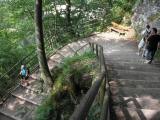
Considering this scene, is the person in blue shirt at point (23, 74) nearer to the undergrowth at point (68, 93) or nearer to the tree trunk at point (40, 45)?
the tree trunk at point (40, 45)

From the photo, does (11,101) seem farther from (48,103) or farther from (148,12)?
(148,12)

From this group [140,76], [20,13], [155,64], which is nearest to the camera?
[140,76]

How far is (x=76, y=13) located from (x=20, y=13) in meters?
4.52

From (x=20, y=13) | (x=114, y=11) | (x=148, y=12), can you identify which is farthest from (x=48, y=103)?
(x=114, y=11)

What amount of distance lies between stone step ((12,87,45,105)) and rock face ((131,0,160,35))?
24.4 feet

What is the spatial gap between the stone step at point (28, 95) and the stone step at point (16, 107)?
216mm

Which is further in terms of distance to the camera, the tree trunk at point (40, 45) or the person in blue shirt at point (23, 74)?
the person in blue shirt at point (23, 74)

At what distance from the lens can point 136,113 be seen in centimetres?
521

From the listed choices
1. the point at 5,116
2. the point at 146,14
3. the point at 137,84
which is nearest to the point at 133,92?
the point at 137,84

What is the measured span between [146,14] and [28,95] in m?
9.43

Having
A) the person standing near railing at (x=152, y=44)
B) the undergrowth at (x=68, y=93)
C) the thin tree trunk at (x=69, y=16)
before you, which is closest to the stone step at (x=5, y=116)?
the undergrowth at (x=68, y=93)

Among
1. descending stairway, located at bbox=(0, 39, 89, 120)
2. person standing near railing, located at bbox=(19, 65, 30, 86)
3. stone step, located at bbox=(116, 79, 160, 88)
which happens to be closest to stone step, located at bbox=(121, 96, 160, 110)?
stone step, located at bbox=(116, 79, 160, 88)

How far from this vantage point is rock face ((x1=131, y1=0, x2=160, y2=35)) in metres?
16.9

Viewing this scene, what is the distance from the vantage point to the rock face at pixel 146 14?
16.9 m
